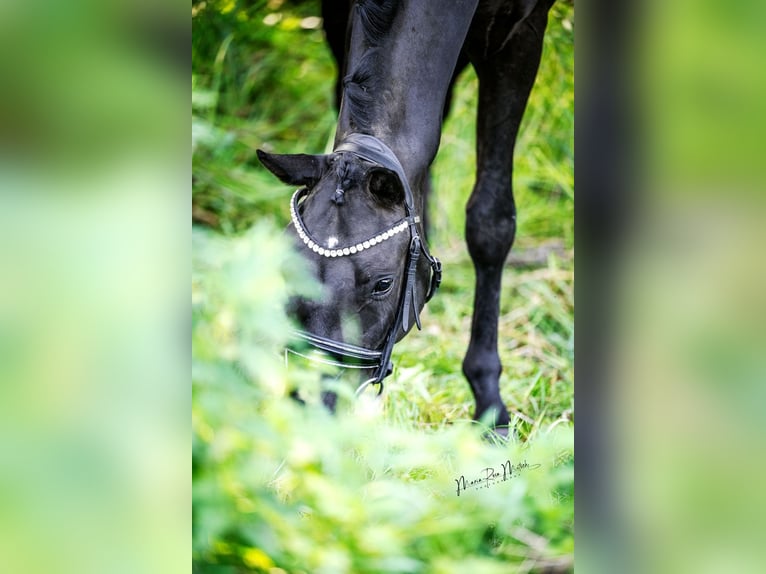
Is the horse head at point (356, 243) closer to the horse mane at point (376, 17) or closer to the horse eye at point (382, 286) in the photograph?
the horse eye at point (382, 286)

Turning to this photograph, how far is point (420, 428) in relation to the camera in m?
1.77

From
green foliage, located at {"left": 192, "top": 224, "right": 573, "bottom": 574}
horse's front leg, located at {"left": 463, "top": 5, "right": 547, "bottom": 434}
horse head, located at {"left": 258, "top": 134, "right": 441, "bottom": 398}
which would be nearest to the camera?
green foliage, located at {"left": 192, "top": 224, "right": 573, "bottom": 574}

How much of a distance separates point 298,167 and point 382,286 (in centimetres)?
27

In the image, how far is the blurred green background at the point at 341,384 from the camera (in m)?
1.05

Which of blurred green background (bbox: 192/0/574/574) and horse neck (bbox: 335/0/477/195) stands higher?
horse neck (bbox: 335/0/477/195)

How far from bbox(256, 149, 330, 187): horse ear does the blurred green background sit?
96 millimetres

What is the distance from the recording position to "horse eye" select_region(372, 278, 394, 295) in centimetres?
152

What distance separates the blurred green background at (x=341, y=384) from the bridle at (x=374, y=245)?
6 cm

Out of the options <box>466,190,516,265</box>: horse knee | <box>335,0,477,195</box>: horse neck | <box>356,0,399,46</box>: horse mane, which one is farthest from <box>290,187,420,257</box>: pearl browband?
<box>466,190,516,265</box>: horse knee

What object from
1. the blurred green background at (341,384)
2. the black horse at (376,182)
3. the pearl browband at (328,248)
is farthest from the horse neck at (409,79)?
the blurred green background at (341,384)

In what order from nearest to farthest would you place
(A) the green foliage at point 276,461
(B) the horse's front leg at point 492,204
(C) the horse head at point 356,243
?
1. (A) the green foliage at point 276,461
2. (C) the horse head at point 356,243
3. (B) the horse's front leg at point 492,204

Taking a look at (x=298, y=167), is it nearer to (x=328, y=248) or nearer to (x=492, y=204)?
(x=328, y=248)

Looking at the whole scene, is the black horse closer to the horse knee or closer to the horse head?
the horse head
